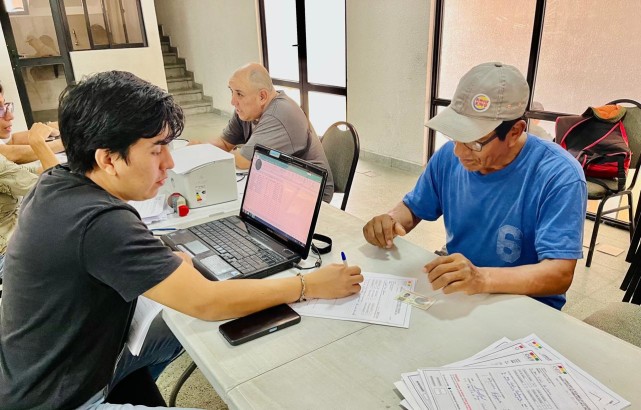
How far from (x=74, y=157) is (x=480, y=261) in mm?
1186

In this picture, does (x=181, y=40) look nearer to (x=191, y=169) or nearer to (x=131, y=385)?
(x=191, y=169)

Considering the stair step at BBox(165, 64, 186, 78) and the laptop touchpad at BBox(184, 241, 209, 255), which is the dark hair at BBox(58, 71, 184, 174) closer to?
the laptop touchpad at BBox(184, 241, 209, 255)

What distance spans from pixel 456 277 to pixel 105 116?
2.93 feet

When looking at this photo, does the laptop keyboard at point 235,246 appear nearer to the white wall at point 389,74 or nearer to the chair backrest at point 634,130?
the chair backrest at point 634,130

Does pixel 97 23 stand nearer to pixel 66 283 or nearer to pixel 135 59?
pixel 135 59

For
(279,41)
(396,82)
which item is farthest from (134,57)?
(396,82)

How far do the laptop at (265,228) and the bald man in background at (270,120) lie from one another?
80 centimetres

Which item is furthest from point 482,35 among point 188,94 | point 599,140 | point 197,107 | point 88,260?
point 188,94

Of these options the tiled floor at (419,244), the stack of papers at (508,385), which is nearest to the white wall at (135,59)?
the tiled floor at (419,244)

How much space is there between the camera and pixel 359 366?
3.23 ft

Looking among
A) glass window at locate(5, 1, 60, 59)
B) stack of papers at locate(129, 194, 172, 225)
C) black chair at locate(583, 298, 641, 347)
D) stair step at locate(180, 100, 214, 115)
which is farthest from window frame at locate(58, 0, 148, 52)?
black chair at locate(583, 298, 641, 347)

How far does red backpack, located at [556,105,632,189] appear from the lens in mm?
2793

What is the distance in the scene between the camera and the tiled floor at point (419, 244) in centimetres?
196

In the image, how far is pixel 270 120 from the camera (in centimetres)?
244
